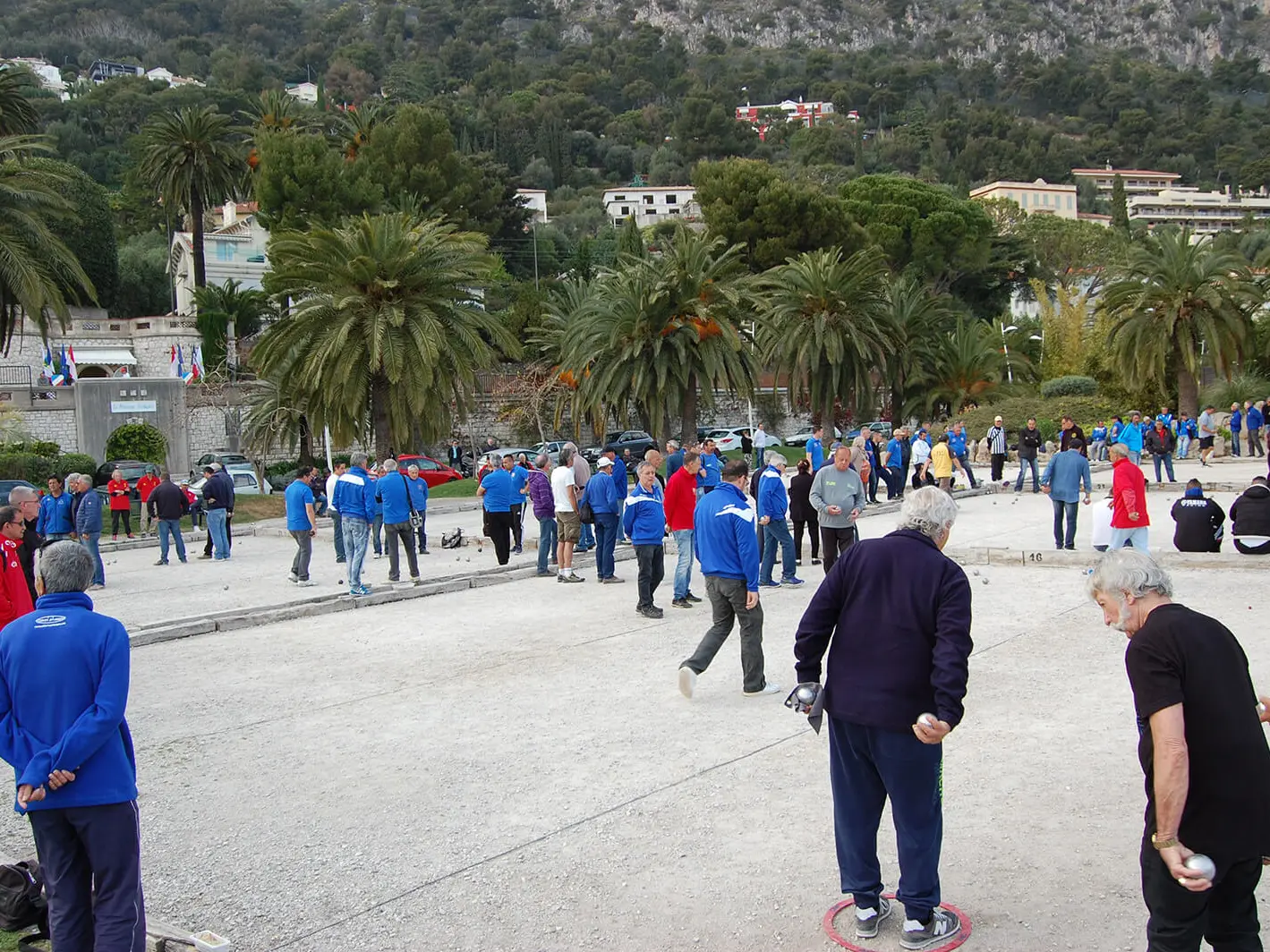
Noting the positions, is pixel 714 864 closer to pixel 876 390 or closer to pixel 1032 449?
pixel 1032 449

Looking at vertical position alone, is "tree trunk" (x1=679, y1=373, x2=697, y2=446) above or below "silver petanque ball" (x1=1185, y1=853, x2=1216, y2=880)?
above

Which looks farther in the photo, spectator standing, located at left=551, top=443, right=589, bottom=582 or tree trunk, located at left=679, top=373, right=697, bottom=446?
tree trunk, located at left=679, top=373, right=697, bottom=446

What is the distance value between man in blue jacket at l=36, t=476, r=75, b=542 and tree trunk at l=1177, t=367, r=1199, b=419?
31994 millimetres

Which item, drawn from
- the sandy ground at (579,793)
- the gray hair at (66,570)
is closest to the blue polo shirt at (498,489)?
the sandy ground at (579,793)

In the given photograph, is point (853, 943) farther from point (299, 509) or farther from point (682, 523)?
point (299, 509)

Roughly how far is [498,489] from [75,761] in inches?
493

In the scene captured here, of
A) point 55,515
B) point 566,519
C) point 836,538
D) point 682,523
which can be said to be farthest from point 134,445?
point 836,538

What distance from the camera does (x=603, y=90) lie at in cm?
19688

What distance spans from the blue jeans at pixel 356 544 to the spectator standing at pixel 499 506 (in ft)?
8.80

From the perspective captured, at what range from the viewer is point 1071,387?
40906 mm

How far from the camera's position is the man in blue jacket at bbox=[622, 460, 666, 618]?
39.6 feet

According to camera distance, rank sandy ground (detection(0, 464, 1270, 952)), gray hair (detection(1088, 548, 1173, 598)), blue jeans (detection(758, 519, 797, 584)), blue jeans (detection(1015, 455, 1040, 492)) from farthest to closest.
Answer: blue jeans (detection(1015, 455, 1040, 492))
blue jeans (detection(758, 519, 797, 584))
sandy ground (detection(0, 464, 1270, 952))
gray hair (detection(1088, 548, 1173, 598))

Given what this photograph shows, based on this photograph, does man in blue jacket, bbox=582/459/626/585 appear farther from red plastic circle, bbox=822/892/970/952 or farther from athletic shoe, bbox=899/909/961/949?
athletic shoe, bbox=899/909/961/949

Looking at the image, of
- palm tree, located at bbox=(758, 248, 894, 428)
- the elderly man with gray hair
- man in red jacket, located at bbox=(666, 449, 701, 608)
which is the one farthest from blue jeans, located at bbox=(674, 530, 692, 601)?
palm tree, located at bbox=(758, 248, 894, 428)
